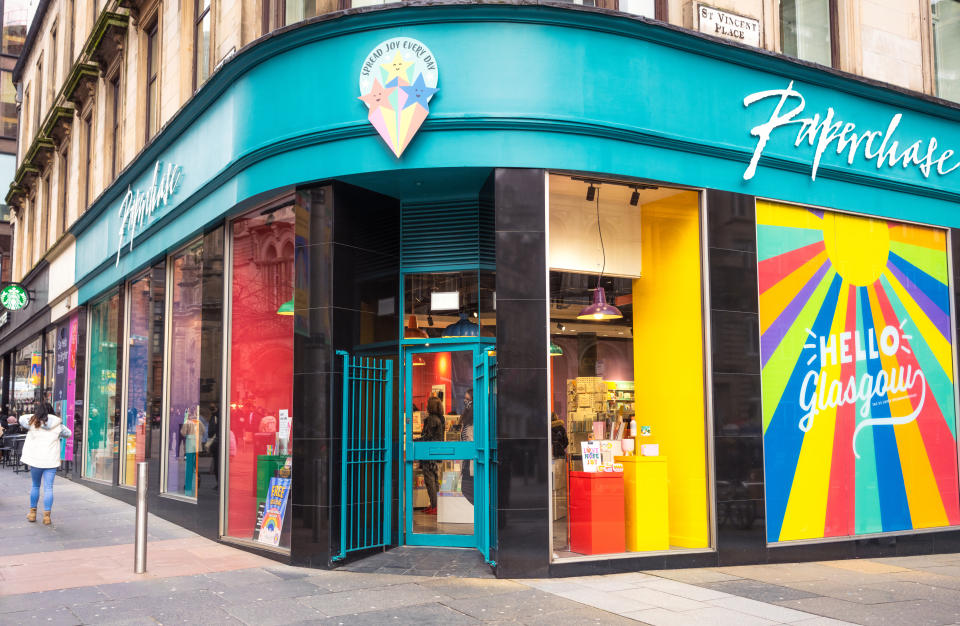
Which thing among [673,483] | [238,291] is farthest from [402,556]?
[238,291]

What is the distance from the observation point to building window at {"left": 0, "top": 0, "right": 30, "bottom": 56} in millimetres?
40375

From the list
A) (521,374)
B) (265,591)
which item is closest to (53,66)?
(521,374)

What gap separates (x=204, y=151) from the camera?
1204cm

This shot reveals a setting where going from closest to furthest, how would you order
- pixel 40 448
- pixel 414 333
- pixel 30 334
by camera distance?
pixel 414 333
pixel 40 448
pixel 30 334

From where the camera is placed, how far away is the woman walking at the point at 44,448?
498 inches

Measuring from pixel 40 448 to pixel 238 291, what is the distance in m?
4.16

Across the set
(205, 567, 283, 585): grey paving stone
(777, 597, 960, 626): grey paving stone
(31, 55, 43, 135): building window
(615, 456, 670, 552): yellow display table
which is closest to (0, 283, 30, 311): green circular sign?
(31, 55, 43, 135): building window

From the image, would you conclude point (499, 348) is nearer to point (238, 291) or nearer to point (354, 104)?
point (354, 104)

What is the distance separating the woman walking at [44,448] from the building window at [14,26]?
113 feet

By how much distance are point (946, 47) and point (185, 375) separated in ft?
43.0

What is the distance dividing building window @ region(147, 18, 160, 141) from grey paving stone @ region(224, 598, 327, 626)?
33.8 ft

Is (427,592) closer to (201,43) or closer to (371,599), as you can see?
(371,599)

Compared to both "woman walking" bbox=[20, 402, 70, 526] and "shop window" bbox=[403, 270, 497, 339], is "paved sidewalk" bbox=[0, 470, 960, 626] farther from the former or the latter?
"shop window" bbox=[403, 270, 497, 339]

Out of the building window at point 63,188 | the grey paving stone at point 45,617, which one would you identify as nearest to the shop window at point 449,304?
the grey paving stone at point 45,617
